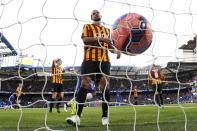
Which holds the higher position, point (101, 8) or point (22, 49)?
point (101, 8)

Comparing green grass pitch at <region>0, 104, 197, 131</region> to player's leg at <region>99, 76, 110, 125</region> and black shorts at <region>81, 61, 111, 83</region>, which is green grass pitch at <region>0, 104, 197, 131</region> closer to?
player's leg at <region>99, 76, 110, 125</region>

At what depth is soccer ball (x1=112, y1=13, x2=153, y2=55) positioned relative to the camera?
5074mm

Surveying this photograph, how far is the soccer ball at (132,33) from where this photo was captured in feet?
16.6

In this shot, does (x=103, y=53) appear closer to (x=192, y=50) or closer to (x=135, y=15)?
(x=135, y=15)

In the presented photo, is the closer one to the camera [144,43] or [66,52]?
[66,52]

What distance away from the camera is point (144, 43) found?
5.06m

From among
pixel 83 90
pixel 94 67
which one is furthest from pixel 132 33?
pixel 83 90

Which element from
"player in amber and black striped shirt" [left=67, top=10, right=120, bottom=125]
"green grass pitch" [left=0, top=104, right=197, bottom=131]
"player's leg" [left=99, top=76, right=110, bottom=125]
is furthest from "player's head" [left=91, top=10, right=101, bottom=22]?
"green grass pitch" [left=0, top=104, right=197, bottom=131]

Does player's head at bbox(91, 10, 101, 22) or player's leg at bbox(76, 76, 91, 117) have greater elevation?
player's head at bbox(91, 10, 101, 22)

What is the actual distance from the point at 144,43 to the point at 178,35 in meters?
0.59

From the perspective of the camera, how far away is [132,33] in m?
5.24

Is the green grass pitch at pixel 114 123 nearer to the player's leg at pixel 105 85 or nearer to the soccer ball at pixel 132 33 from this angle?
the player's leg at pixel 105 85

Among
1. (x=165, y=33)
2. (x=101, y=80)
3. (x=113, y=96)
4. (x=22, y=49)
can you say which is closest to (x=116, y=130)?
(x=101, y=80)

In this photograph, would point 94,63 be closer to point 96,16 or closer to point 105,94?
point 105,94
